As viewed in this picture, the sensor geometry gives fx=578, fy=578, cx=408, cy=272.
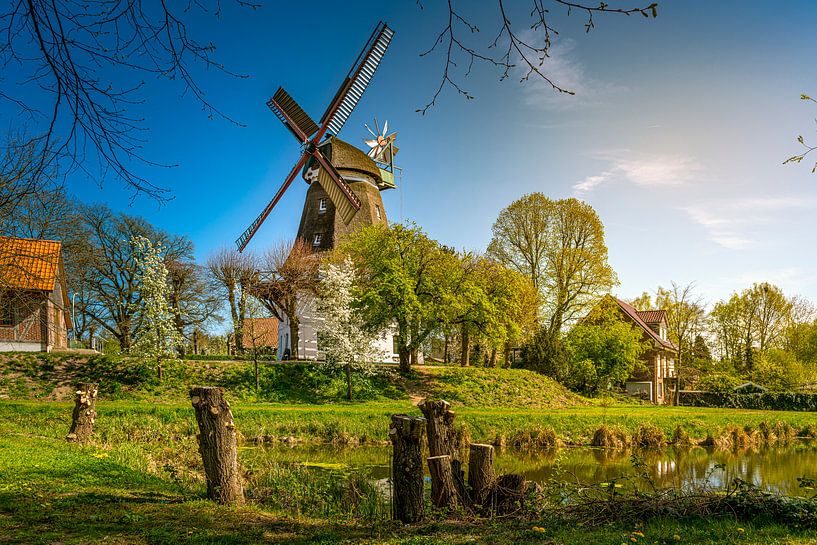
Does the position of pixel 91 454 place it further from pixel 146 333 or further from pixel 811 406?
pixel 811 406

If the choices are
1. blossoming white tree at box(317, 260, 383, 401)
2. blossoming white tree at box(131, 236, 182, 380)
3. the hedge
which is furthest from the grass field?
the hedge

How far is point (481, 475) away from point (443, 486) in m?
0.77

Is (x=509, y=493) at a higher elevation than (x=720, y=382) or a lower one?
higher

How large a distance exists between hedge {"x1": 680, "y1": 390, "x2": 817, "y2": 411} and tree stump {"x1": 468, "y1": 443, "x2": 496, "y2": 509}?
1283 inches

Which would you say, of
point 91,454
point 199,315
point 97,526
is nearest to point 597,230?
point 199,315

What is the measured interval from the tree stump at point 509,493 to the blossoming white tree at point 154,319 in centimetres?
2151

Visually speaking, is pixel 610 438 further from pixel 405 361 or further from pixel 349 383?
pixel 405 361

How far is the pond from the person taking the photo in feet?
44.3

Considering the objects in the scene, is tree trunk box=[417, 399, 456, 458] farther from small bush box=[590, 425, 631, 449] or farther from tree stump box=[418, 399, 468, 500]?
small bush box=[590, 425, 631, 449]

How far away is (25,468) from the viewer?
8734mm

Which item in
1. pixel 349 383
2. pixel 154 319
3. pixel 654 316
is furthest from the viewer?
pixel 654 316

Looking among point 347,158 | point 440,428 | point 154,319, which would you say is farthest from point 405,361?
point 440,428

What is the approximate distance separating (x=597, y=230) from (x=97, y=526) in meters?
36.8

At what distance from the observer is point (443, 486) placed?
26.9ft
